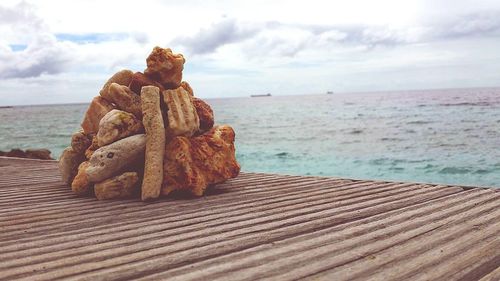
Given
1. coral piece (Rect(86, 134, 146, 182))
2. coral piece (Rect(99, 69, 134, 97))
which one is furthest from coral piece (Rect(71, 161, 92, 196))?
coral piece (Rect(99, 69, 134, 97))

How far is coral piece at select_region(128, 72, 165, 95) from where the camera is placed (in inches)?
265

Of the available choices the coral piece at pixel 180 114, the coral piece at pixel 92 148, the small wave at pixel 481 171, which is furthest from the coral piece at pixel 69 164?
the small wave at pixel 481 171

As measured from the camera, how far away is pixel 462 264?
3.24 metres

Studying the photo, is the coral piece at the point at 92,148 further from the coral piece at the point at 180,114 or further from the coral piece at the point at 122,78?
the coral piece at the point at 180,114

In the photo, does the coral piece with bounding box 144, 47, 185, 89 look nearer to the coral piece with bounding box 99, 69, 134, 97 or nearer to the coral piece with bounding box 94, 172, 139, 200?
the coral piece with bounding box 99, 69, 134, 97

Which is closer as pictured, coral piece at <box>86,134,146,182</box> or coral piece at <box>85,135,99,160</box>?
coral piece at <box>86,134,146,182</box>

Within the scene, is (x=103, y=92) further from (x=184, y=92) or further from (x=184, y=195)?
(x=184, y=195)

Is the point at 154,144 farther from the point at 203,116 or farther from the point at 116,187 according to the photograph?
the point at 203,116

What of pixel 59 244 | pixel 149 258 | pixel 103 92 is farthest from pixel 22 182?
pixel 149 258

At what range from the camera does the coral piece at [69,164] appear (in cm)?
709

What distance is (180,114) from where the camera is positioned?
6383 millimetres

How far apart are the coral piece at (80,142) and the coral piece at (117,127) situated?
33.2 inches

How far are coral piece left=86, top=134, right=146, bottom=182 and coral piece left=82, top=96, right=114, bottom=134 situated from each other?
107 cm

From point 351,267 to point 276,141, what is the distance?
3798 cm
